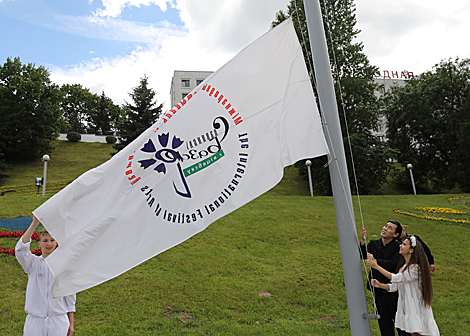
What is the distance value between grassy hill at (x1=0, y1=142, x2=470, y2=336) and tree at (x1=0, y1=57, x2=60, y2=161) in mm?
31903

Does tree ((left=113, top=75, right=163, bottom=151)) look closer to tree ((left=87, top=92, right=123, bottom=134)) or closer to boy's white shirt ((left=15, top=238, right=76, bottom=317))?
boy's white shirt ((left=15, top=238, right=76, bottom=317))

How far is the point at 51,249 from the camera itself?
3832 millimetres

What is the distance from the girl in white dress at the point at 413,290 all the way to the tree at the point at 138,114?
32064mm

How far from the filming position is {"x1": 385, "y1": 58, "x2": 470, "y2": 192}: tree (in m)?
35.6

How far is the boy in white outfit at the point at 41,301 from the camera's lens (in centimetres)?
362

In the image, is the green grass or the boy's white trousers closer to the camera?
the boy's white trousers

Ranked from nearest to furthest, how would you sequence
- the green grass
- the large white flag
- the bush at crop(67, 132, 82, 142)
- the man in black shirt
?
1. the large white flag
2. the man in black shirt
3. the green grass
4. the bush at crop(67, 132, 82, 142)

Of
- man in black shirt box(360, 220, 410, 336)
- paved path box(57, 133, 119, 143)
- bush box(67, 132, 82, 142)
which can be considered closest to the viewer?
man in black shirt box(360, 220, 410, 336)

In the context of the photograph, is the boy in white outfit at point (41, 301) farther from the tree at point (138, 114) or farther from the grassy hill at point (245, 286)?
the tree at point (138, 114)

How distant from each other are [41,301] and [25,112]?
46.3 meters

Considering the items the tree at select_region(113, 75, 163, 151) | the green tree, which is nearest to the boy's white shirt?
the tree at select_region(113, 75, 163, 151)

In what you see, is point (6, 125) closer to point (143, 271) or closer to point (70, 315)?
point (143, 271)

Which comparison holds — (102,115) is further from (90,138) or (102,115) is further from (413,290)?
(413,290)

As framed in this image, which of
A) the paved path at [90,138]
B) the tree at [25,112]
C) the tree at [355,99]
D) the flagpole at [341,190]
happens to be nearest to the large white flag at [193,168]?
the flagpole at [341,190]
